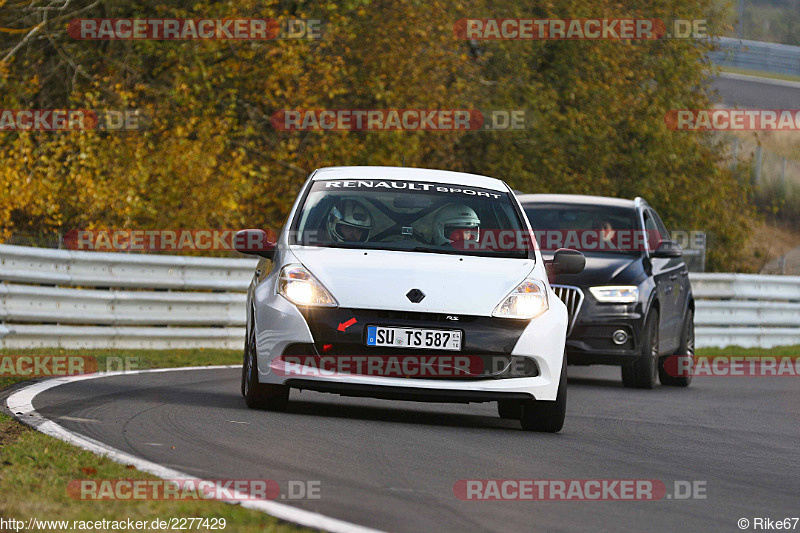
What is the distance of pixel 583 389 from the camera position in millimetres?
14344

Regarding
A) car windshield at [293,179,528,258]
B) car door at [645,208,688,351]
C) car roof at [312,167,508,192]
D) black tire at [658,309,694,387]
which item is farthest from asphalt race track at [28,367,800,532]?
black tire at [658,309,694,387]

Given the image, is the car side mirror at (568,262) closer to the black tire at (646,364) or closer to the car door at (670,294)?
the black tire at (646,364)

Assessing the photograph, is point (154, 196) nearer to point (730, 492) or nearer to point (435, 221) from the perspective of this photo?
point (435, 221)

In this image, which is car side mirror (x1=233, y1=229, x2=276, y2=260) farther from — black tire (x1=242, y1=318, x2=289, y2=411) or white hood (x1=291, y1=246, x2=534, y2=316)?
black tire (x1=242, y1=318, x2=289, y2=411)

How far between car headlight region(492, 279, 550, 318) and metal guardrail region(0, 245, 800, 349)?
6.56m

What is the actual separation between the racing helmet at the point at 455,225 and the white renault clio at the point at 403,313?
0.01 meters

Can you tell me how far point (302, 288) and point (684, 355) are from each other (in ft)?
26.6

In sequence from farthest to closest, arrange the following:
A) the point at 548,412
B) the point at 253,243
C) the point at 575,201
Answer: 1. the point at 575,201
2. the point at 253,243
3. the point at 548,412

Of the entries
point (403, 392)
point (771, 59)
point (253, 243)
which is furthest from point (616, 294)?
point (771, 59)

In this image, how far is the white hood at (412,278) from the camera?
8.91 m

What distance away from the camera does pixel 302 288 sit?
30.0 feet

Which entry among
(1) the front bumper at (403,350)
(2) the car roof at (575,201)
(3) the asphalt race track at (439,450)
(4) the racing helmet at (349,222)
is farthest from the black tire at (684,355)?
(1) the front bumper at (403,350)

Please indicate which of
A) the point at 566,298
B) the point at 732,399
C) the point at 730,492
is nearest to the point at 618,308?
the point at 566,298

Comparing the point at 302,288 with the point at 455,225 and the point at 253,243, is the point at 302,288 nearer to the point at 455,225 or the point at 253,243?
the point at 253,243
